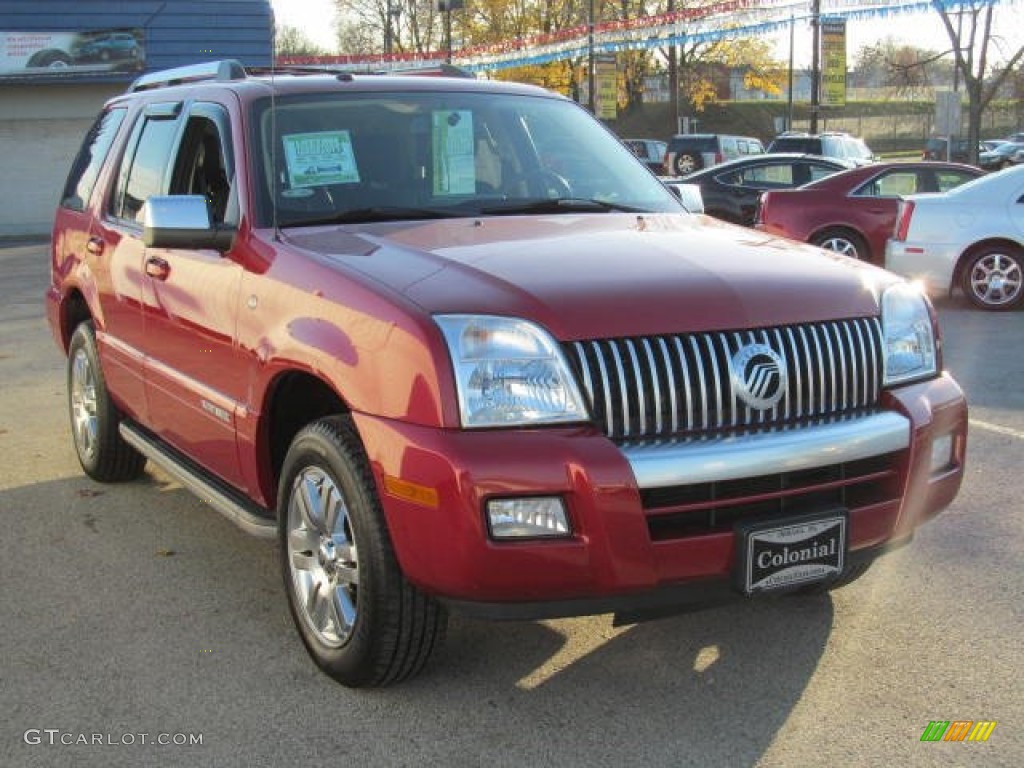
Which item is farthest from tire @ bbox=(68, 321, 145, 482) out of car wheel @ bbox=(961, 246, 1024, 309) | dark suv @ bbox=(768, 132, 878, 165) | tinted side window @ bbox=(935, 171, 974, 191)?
dark suv @ bbox=(768, 132, 878, 165)

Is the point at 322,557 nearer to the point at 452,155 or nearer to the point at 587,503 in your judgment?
the point at 587,503

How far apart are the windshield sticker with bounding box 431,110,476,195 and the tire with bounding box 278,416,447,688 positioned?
127 cm

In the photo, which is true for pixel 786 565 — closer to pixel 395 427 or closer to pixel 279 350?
pixel 395 427

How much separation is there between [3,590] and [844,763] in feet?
10.2

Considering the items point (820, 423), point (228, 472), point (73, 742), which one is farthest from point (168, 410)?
point (820, 423)

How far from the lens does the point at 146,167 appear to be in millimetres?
5266

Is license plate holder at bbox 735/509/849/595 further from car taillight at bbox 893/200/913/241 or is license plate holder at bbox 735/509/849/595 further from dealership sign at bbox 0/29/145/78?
dealership sign at bbox 0/29/145/78

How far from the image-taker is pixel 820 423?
3.37 metres

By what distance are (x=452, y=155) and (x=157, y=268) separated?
4.10 ft

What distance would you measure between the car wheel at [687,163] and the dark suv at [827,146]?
2822 mm

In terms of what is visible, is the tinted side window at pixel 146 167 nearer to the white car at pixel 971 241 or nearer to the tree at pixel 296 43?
the white car at pixel 971 241

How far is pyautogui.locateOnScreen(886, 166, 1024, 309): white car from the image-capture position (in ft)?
37.3

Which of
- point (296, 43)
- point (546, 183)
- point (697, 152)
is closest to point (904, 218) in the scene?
point (546, 183)

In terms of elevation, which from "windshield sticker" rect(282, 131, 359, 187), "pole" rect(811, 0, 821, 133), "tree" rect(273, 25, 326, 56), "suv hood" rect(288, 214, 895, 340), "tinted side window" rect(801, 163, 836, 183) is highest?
"tree" rect(273, 25, 326, 56)
